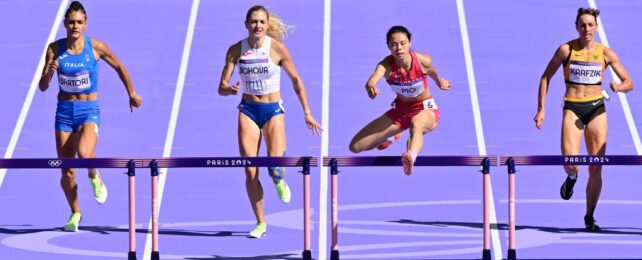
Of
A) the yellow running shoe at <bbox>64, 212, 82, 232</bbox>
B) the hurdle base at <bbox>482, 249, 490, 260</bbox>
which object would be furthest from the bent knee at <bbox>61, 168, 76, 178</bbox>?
the hurdle base at <bbox>482, 249, 490, 260</bbox>

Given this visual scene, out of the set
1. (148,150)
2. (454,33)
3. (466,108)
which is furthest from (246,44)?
(454,33)

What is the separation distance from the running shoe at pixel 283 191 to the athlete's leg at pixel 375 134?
2.32 ft

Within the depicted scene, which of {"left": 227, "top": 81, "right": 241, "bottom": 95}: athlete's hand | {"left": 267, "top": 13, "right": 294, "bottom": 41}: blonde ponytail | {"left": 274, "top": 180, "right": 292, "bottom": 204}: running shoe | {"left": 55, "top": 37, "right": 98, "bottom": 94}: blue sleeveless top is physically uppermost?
{"left": 267, "top": 13, "right": 294, "bottom": 41}: blonde ponytail

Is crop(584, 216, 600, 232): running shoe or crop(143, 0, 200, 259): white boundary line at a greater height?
crop(143, 0, 200, 259): white boundary line

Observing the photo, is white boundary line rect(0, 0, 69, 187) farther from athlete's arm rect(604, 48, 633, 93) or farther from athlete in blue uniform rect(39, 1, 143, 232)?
athlete's arm rect(604, 48, 633, 93)

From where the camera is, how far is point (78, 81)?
592 inches

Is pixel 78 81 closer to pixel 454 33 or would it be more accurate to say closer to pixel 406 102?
pixel 406 102

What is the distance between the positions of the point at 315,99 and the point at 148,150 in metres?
1.98

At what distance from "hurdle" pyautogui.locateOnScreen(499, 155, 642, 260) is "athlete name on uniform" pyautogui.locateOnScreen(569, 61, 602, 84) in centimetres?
133

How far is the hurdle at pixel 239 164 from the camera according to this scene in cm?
1362

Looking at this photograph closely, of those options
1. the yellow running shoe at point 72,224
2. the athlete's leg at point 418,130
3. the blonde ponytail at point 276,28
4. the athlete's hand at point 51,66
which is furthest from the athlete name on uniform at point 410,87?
the yellow running shoe at point 72,224

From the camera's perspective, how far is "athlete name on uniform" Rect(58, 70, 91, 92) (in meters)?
15.0

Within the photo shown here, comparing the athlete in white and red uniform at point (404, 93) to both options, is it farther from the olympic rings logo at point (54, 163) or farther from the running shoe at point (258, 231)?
the olympic rings logo at point (54, 163)

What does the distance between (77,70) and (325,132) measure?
3892mm
